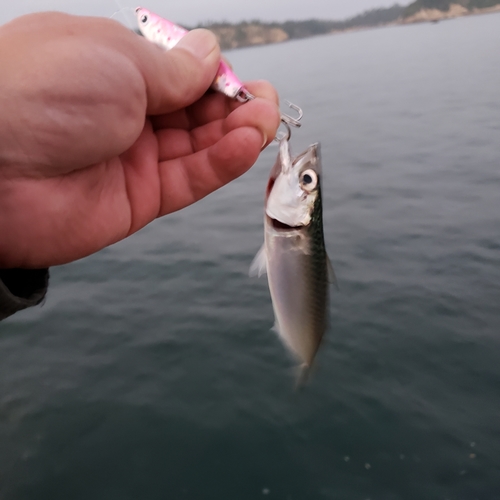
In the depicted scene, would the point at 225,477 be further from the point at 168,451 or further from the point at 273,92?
the point at 273,92

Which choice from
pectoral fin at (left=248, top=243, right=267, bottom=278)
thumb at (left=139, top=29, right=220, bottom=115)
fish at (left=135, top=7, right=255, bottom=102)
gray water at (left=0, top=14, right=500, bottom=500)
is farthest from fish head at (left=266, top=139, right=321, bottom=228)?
gray water at (left=0, top=14, right=500, bottom=500)

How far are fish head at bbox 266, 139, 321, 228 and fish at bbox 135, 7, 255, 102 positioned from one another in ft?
1.47

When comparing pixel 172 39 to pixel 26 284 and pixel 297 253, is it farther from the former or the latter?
pixel 26 284

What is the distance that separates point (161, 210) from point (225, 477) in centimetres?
257

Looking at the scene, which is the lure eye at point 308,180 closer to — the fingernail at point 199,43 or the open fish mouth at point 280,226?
the open fish mouth at point 280,226

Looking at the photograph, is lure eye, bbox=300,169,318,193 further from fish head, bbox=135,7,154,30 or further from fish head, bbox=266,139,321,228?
fish head, bbox=135,7,154,30

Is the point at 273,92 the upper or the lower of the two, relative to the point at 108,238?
upper

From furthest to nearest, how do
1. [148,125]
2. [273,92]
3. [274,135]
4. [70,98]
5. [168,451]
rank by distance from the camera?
[168,451] → [148,125] → [273,92] → [274,135] → [70,98]

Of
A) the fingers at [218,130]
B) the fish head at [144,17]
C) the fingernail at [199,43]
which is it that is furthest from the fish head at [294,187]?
the fish head at [144,17]

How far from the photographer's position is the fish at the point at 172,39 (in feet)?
8.87

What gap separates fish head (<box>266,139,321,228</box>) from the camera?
104 inches

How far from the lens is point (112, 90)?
2.31 m

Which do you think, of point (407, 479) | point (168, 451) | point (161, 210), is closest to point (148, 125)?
point (161, 210)

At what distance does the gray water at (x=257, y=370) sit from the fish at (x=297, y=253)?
187 centimetres
